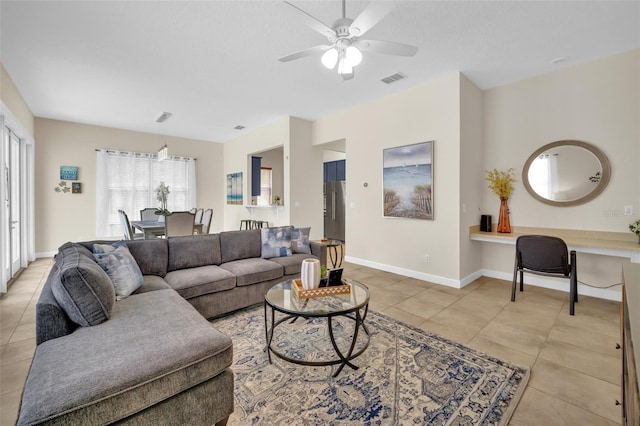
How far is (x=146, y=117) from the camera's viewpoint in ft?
18.5

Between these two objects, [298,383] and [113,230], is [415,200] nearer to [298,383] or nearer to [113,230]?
[298,383]

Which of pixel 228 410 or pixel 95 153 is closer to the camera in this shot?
pixel 228 410

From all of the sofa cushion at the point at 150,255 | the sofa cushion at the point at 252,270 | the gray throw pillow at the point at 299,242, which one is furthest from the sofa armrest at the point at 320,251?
the sofa cushion at the point at 150,255

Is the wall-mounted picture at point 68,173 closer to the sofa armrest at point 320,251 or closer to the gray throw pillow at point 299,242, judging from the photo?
the gray throw pillow at point 299,242

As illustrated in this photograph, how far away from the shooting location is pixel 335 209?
7789 millimetres

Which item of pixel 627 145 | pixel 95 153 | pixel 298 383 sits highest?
pixel 95 153

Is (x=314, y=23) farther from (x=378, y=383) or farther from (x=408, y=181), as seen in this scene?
(x=408, y=181)

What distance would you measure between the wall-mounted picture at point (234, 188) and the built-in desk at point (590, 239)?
5.60 meters

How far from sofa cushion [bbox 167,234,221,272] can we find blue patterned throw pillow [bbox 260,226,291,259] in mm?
568

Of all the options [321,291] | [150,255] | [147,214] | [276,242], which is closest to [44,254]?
[147,214]

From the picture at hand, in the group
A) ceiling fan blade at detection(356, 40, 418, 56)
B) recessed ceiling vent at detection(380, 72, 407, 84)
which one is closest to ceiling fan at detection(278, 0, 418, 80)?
ceiling fan blade at detection(356, 40, 418, 56)

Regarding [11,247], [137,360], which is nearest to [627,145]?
[137,360]

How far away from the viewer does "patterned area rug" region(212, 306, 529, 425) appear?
1579 mm

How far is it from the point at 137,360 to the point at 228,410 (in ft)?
1.75
